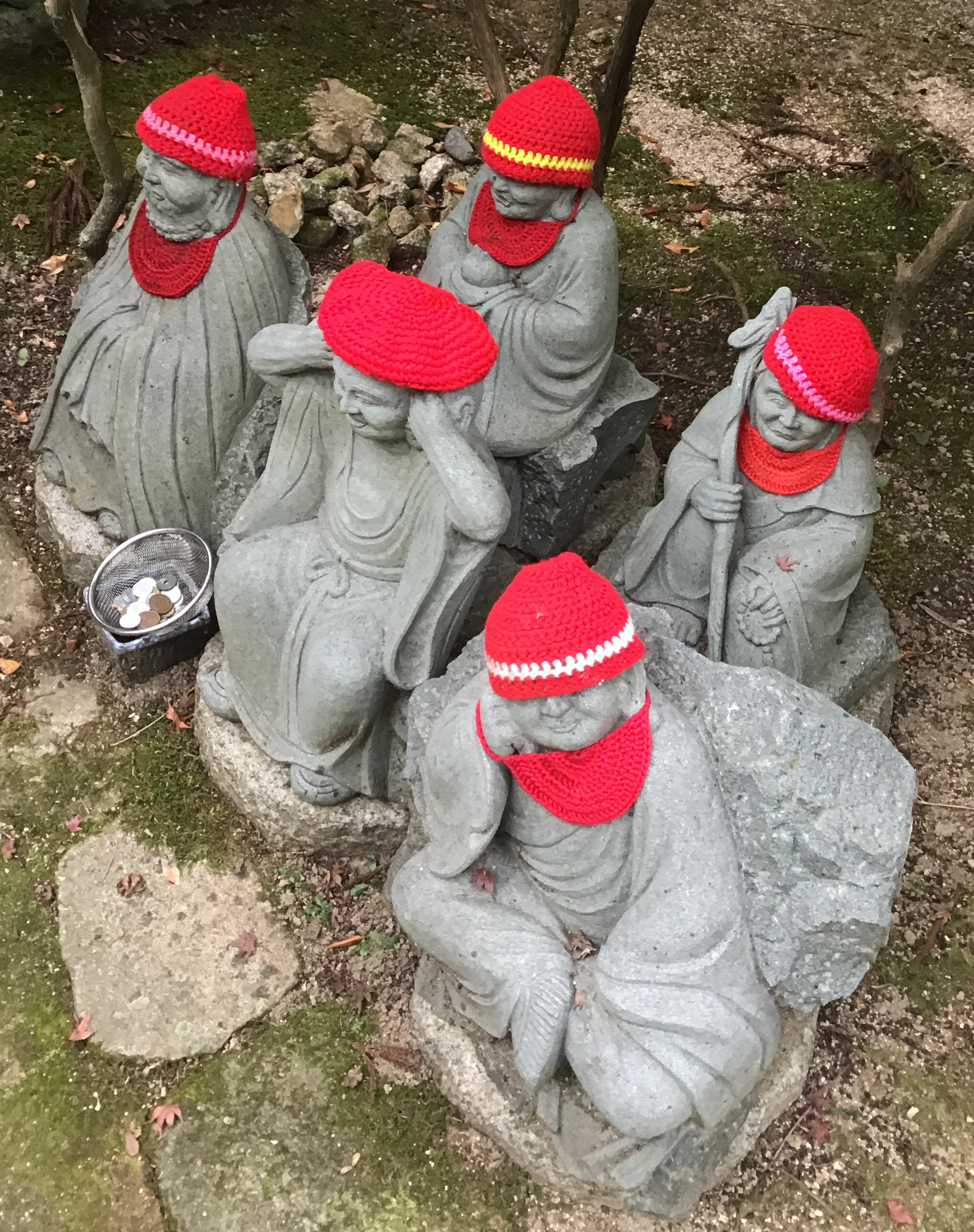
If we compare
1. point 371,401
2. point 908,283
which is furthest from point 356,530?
point 908,283

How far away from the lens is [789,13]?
316 inches

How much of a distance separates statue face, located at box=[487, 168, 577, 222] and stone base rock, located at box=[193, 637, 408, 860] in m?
2.15

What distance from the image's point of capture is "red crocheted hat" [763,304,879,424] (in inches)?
120

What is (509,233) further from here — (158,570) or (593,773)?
(593,773)

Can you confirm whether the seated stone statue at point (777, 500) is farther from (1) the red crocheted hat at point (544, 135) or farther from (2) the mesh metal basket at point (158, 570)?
(2) the mesh metal basket at point (158, 570)

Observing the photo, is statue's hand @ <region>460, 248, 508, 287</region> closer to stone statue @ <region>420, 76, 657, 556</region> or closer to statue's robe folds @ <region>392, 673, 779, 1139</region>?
stone statue @ <region>420, 76, 657, 556</region>

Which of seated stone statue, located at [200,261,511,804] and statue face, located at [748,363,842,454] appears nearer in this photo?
seated stone statue, located at [200,261,511,804]

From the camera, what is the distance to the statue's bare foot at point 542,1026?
259 cm

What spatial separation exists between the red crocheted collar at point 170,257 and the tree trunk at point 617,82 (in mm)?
1965

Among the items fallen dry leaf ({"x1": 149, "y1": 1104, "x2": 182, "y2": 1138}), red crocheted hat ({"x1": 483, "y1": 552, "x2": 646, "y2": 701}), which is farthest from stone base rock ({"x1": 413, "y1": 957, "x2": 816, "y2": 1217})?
red crocheted hat ({"x1": 483, "y1": 552, "x2": 646, "y2": 701})

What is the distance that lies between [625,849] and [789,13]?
7.79 m

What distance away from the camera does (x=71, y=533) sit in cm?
424

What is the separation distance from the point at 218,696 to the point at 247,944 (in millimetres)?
847

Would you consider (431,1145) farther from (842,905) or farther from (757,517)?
(757,517)
